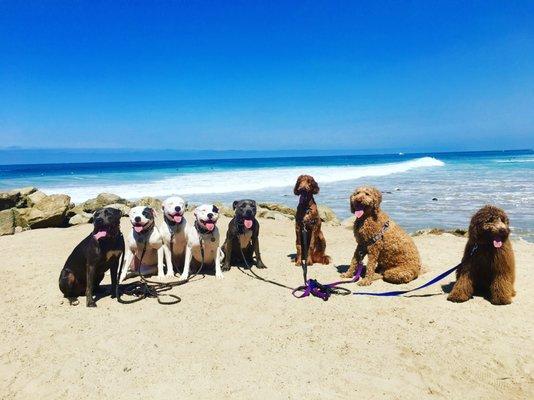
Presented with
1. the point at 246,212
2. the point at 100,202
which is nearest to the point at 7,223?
the point at 100,202

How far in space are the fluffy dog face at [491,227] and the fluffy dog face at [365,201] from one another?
1.42 meters

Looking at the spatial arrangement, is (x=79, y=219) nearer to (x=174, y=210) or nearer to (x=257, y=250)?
(x=174, y=210)

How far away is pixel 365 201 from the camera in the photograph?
5582 mm

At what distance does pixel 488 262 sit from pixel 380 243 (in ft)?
4.69

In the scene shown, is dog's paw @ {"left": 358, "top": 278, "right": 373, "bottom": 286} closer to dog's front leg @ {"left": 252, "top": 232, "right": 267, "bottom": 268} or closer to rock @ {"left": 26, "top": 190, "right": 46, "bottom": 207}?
dog's front leg @ {"left": 252, "top": 232, "right": 267, "bottom": 268}

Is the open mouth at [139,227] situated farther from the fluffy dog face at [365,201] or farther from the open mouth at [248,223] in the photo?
the fluffy dog face at [365,201]

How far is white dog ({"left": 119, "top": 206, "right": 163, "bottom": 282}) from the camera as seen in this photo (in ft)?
18.7

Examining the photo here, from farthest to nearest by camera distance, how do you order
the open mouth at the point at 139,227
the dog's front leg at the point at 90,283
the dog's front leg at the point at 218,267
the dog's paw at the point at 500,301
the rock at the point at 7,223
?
the rock at the point at 7,223 → the dog's front leg at the point at 218,267 → the open mouth at the point at 139,227 → the dog's front leg at the point at 90,283 → the dog's paw at the point at 500,301

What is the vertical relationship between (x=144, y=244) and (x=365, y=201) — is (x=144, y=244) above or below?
below

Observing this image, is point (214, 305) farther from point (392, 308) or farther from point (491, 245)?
point (491, 245)

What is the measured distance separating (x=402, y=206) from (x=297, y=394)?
13351mm

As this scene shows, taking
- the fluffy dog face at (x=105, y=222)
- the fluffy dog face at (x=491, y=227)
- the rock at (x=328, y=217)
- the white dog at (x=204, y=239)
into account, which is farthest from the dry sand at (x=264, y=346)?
the rock at (x=328, y=217)

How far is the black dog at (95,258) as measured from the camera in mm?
4848

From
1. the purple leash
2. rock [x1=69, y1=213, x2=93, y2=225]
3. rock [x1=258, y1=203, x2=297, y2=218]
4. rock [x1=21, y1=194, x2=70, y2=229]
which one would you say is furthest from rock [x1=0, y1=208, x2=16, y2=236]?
the purple leash
